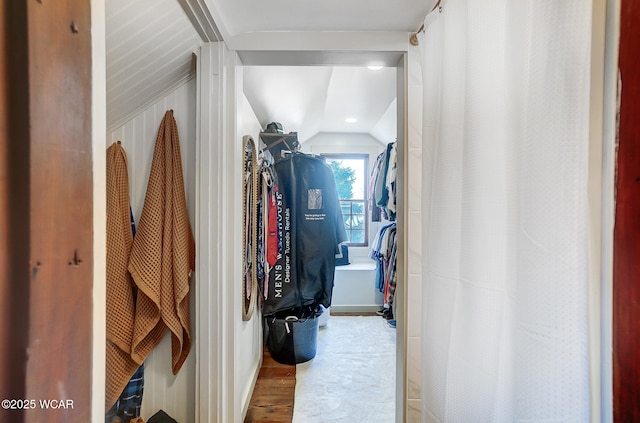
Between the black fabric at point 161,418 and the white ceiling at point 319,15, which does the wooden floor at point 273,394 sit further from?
the white ceiling at point 319,15

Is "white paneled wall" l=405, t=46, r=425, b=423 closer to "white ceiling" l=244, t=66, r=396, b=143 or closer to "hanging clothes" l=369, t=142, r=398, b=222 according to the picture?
"hanging clothes" l=369, t=142, r=398, b=222

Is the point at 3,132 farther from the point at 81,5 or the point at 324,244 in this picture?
the point at 324,244

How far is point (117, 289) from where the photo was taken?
0.96 meters

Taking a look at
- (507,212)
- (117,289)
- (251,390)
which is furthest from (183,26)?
(251,390)

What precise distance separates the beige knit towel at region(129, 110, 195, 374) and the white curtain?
90cm

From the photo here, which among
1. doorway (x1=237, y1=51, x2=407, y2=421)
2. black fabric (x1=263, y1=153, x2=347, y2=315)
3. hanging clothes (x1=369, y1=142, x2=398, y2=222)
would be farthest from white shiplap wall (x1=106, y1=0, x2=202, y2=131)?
hanging clothes (x1=369, y1=142, x2=398, y2=222)

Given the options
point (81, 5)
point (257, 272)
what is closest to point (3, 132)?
point (81, 5)

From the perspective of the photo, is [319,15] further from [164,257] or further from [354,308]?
[354,308]

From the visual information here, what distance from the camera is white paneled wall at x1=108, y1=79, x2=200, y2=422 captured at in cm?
107

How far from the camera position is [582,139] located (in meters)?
0.45

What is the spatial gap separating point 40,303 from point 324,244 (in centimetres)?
186

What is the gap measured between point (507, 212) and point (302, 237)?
1.58 m

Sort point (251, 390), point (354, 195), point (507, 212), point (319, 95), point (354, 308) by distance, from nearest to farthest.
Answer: point (507, 212)
point (251, 390)
point (319, 95)
point (354, 308)
point (354, 195)

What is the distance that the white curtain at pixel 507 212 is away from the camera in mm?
469
